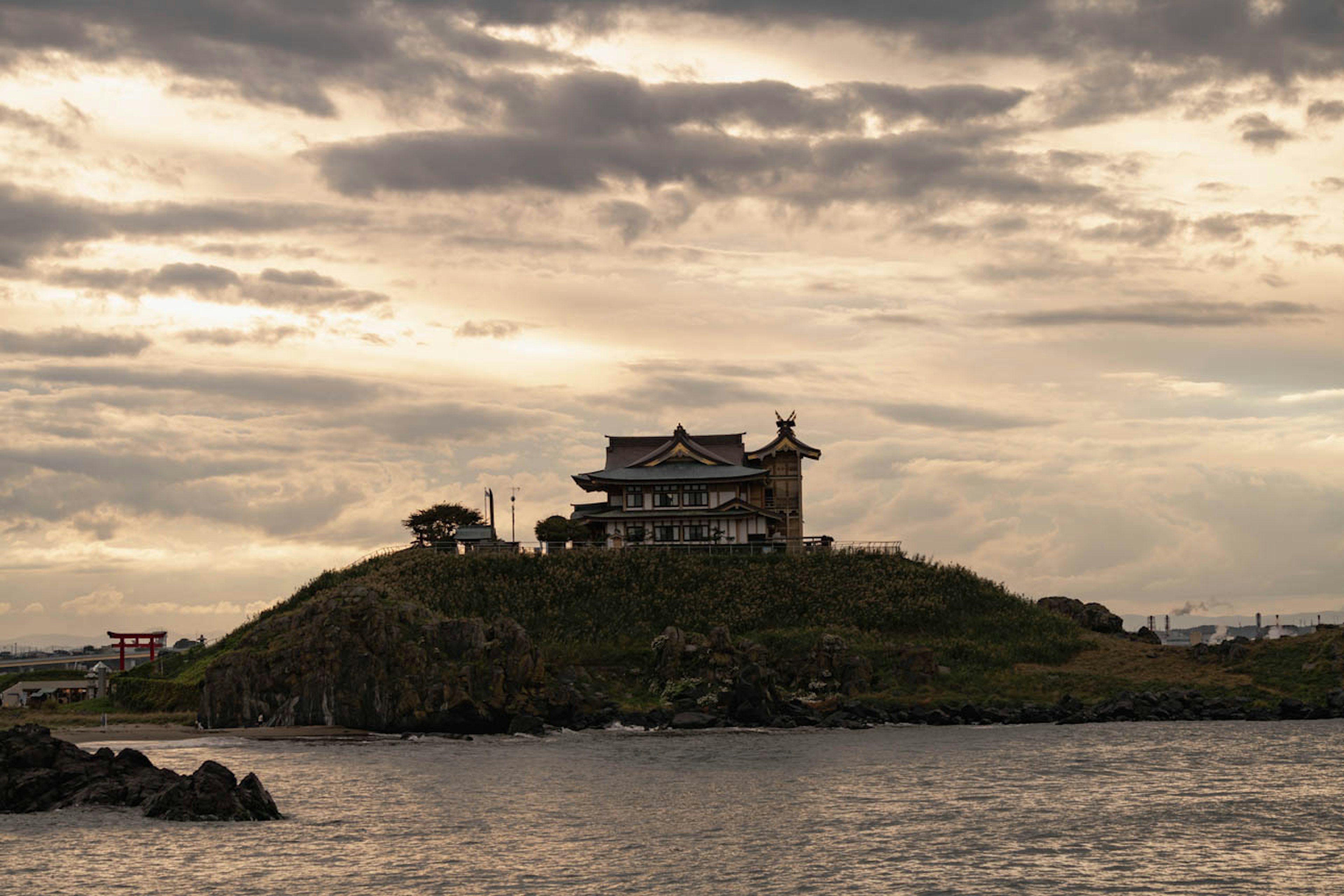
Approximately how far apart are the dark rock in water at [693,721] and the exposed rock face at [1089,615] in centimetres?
3783

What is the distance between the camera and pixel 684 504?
124 m

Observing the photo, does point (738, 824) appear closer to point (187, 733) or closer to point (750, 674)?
point (750, 674)

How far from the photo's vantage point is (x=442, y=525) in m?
131

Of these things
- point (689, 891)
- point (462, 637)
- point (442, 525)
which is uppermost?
point (442, 525)

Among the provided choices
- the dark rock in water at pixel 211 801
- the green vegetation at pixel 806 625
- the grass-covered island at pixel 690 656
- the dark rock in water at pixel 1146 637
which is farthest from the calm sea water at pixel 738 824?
the dark rock in water at pixel 1146 637

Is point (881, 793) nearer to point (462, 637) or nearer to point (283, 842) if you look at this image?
point (283, 842)

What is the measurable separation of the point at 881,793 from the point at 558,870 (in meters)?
19.8

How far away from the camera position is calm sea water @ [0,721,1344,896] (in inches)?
1577

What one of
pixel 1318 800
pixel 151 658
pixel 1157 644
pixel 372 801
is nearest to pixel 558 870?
pixel 372 801

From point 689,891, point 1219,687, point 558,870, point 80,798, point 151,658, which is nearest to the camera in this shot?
point 689,891

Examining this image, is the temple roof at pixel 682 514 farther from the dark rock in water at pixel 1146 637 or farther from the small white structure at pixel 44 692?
the small white structure at pixel 44 692

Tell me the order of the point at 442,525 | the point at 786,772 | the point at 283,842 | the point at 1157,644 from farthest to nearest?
the point at 442,525
the point at 1157,644
the point at 786,772
the point at 283,842

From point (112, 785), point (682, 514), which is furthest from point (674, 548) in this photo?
point (112, 785)

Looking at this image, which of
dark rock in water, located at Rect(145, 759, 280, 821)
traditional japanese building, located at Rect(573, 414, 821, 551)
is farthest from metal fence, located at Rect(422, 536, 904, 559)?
dark rock in water, located at Rect(145, 759, 280, 821)
